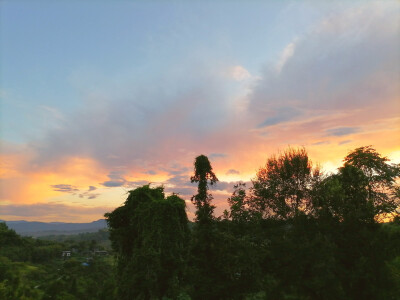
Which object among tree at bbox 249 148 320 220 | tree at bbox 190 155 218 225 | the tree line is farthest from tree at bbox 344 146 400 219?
tree at bbox 190 155 218 225

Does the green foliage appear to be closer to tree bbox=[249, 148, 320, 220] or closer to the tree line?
the tree line

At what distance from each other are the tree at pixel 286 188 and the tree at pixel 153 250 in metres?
17.0

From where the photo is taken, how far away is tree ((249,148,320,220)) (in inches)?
1308

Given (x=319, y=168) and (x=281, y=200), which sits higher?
(x=319, y=168)

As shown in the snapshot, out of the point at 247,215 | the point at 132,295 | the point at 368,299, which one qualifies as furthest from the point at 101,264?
the point at 368,299

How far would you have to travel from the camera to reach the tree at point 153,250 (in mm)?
16188

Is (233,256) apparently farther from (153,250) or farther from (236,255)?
(153,250)

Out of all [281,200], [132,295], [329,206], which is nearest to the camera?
[132,295]

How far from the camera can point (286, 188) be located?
111 feet

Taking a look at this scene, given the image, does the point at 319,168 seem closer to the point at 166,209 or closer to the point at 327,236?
the point at 327,236

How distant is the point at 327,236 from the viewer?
1927 centimetres

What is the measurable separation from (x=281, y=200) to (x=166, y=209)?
20787 mm

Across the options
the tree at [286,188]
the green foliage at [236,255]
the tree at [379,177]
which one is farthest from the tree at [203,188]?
the tree at [379,177]

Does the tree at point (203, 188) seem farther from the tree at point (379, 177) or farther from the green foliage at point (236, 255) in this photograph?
the tree at point (379, 177)
